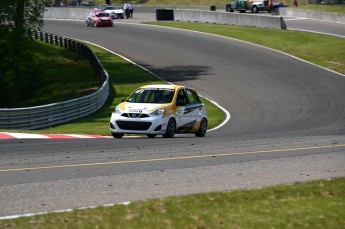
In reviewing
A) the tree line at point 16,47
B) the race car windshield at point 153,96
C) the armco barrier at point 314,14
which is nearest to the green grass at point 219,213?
the race car windshield at point 153,96

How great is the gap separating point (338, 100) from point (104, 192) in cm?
2598

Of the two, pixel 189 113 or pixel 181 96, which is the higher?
pixel 181 96

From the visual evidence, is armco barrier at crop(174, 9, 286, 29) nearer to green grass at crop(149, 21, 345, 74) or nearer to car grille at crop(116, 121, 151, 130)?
green grass at crop(149, 21, 345, 74)

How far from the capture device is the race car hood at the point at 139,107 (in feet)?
68.0

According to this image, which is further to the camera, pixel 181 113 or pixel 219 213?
→ pixel 181 113

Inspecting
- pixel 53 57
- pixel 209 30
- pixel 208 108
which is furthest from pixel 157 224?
pixel 209 30

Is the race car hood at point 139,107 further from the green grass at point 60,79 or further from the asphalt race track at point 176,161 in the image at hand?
the green grass at point 60,79

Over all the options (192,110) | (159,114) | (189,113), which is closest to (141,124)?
(159,114)

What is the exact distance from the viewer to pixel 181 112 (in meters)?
21.7

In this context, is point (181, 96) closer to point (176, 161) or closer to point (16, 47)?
point (176, 161)

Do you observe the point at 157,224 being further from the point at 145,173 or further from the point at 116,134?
the point at 116,134

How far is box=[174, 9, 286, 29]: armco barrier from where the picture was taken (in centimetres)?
6362

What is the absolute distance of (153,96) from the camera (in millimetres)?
21719

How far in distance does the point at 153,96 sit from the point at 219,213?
12.4 metres
